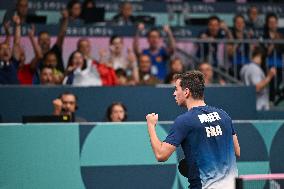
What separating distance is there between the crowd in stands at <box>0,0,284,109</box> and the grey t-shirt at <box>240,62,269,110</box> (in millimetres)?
43

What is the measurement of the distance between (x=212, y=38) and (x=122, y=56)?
1820 millimetres

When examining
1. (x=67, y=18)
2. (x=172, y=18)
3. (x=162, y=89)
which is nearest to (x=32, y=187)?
(x=162, y=89)

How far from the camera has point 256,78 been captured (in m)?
14.3

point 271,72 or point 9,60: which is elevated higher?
point 9,60

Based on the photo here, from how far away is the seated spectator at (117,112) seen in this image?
38.5ft

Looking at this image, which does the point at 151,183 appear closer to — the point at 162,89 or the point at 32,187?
the point at 32,187

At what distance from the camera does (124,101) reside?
1292 cm

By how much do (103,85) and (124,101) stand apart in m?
0.52

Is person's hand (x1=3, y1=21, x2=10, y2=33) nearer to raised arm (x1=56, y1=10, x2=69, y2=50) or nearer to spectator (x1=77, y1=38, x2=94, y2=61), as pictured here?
raised arm (x1=56, y1=10, x2=69, y2=50)

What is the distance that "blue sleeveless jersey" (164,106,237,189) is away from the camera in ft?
23.6

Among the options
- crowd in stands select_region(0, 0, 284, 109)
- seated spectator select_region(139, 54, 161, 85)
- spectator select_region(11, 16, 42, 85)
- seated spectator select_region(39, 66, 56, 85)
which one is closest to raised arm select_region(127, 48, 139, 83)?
crowd in stands select_region(0, 0, 284, 109)

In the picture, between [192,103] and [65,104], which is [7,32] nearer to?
[65,104]

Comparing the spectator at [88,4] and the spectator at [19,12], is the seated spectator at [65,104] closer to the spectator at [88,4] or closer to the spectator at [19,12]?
the spectator at [19,12]

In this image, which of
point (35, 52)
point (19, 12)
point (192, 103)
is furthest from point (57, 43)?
point (192, 103)
